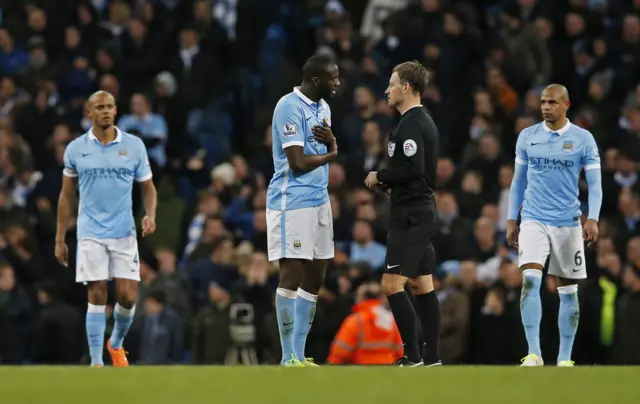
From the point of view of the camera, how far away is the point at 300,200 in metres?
12.9

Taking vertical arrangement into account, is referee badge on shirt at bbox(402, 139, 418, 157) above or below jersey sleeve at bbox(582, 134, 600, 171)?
below

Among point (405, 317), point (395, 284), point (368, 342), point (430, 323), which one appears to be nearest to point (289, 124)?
point (395, 284)

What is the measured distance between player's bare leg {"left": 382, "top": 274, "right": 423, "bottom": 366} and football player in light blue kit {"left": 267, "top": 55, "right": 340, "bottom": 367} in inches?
30.3

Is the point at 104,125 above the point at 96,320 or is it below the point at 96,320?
above

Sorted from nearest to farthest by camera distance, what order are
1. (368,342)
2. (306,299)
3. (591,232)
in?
(306,299) → (591,232) → (368,342)

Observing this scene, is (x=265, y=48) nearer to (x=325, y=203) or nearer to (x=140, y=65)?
(x=140, y=65)

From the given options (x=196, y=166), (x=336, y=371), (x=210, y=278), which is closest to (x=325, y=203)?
(x=336, y=371)

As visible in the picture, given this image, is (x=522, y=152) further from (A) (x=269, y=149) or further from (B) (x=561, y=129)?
(A) (x=269, y=149)

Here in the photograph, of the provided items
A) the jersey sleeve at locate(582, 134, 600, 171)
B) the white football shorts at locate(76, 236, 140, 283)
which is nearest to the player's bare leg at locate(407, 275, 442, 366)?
the jersey sleeve at locate(582, 134, 600, 171)

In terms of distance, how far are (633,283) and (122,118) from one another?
8146 mm

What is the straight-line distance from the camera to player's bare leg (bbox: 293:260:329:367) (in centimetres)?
1302

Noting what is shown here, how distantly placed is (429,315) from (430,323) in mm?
64

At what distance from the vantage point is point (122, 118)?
73.7 ft

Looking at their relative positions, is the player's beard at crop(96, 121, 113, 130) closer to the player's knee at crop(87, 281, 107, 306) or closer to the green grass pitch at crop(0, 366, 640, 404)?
the player's knee at crop(87, 281, 107, 306)
